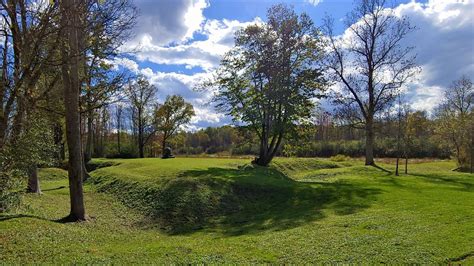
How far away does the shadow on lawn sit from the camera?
13852 millimetres

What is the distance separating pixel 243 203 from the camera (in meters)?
17.4

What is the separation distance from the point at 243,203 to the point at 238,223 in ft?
10.5

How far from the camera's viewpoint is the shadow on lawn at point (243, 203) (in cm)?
1385

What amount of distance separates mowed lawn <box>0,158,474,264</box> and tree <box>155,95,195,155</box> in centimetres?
3847

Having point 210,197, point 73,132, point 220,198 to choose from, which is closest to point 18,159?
point 73,132

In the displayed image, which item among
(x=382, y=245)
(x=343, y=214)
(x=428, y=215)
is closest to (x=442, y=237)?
(x=382, y=245)

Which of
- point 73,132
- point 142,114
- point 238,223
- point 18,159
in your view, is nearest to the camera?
point 18,159

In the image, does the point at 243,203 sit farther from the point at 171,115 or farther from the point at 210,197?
the point at 171,115

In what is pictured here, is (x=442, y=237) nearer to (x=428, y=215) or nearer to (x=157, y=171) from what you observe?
(x=428, y=215)

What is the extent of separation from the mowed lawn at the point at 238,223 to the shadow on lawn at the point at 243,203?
0.16ft

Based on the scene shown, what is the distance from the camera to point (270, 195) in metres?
18.3

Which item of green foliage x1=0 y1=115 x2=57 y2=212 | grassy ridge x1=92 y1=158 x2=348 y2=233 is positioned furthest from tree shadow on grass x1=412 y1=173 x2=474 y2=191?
green foliage x1=0 y1=115 x2=57 y2=212

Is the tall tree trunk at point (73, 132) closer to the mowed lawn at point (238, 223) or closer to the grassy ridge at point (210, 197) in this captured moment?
the mowed lawn at point (238, 223)

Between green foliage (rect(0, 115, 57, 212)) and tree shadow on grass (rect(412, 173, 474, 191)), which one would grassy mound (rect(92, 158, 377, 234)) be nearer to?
tree shadow on grass (rect(412, 173, 474, 191))
